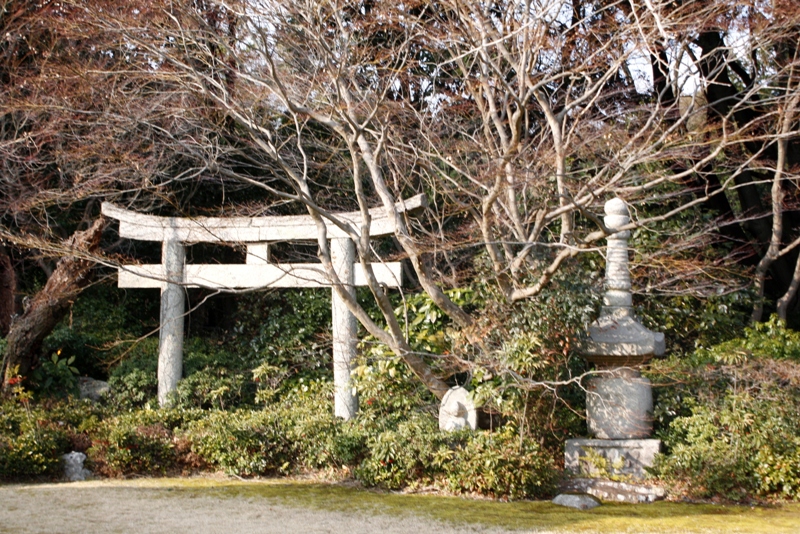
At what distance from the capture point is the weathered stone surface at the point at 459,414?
7.38 meters

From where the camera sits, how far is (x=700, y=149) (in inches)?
381

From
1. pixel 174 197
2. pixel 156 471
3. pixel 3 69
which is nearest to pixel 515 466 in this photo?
pixel 156 471

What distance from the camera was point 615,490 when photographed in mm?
6590

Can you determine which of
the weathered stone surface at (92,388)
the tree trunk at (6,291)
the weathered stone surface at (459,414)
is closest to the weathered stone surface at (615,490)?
the weathered stone surface at (459,414)

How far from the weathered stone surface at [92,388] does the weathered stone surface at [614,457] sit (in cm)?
619

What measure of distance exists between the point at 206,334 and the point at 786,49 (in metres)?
9.30

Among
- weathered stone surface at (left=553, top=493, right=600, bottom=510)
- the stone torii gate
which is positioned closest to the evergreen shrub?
weathered stone surface at (left=553, top=493, right=600, bottom=510)

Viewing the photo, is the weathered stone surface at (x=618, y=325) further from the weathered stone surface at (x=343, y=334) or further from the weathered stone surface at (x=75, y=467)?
the weathered stone surface at (x=75, y=467)

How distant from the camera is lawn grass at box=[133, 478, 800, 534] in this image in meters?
5.42

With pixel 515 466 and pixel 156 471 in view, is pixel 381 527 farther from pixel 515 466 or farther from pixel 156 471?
pixel 156 471

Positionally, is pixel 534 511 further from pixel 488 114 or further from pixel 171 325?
pixel 171 325

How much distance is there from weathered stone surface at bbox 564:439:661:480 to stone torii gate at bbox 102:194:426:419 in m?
2.60

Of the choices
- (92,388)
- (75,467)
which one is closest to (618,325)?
(75,467)

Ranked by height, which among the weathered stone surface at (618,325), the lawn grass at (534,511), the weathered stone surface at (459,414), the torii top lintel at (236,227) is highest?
the torii top lintel at (236,227)
